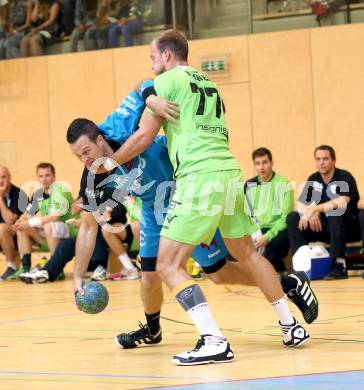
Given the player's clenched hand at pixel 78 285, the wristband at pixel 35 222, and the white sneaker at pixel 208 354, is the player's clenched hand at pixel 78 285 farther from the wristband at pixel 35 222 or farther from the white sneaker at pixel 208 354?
the wristband at pixel 35 222

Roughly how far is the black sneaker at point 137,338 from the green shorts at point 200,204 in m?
1.09

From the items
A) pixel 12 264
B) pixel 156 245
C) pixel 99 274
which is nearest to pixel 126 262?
pixel 99 274

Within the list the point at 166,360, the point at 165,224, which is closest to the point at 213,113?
the point at 165,224

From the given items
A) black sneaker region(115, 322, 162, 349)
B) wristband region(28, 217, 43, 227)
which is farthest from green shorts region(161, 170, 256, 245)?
wristband region(28, 217, 43, 227)

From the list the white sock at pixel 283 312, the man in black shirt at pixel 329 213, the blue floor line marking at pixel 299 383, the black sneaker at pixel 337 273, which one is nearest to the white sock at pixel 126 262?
the man in black shirt at pixel 329 213

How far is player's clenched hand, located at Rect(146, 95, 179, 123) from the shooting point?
5359 millimetres

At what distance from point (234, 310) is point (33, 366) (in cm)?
295

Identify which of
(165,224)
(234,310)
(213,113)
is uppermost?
(213,113)

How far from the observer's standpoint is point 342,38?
1309 cm

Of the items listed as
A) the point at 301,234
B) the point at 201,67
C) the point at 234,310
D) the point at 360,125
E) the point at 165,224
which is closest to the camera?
the point at 165,224

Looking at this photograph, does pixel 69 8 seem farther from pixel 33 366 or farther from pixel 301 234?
pixel 33 366

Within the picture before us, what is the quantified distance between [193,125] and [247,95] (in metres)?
8.56

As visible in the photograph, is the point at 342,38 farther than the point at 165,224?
Yes

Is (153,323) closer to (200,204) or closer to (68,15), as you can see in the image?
(200,204)
